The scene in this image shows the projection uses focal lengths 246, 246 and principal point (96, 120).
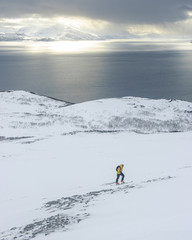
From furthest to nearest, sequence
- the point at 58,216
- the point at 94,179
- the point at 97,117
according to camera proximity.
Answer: the point at 97,117 < the point at 94,179 < the point at 58,216

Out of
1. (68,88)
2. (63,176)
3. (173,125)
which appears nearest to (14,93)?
(68,88)

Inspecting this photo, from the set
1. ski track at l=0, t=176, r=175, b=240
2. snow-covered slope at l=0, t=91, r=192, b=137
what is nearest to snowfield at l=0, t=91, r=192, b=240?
ski track at l=0, t=176, r=175, b=240

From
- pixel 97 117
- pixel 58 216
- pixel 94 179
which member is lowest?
pixel 94 179

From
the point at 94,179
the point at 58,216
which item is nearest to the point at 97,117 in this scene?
the point at 94,179

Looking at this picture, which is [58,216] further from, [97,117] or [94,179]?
[97,117]

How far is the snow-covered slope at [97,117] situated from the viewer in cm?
4203

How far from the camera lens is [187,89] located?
302 ft

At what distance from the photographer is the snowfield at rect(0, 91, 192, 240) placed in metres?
8.99

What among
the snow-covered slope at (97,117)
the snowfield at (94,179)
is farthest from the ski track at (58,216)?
the snow-covered slope at (97,117)

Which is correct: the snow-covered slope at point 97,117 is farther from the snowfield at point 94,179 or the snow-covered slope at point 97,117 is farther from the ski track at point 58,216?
the ski track at point 58,216

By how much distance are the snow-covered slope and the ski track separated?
82.4 feet

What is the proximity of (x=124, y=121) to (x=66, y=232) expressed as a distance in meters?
36.6

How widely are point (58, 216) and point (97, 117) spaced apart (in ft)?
118

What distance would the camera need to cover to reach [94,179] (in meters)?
18.6
